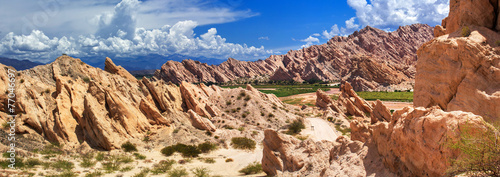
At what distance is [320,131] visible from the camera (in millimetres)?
36281

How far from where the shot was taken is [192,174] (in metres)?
18.1

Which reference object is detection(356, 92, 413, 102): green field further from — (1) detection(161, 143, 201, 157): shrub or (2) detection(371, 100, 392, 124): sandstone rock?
(1) detection(161, 143, 201, 157): shrub

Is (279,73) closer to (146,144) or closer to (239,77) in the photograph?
(239,77)

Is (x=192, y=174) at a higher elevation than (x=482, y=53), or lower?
lower

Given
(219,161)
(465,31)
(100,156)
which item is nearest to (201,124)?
(219,161)

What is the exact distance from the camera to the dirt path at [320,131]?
3328 centimetres

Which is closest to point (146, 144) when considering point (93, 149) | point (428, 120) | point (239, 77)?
point (93, 149)

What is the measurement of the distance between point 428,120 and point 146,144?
22467 millimetres

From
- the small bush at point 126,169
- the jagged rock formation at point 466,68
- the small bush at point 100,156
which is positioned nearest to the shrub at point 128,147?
the small bush at point 100,156

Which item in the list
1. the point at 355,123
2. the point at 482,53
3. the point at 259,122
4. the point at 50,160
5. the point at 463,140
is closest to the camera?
the point at 463,140

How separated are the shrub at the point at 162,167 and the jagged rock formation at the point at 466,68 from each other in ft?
55.3

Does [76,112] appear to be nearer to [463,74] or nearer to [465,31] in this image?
[463,74]

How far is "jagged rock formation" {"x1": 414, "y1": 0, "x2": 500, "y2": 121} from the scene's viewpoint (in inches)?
448

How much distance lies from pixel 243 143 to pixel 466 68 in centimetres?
1958
